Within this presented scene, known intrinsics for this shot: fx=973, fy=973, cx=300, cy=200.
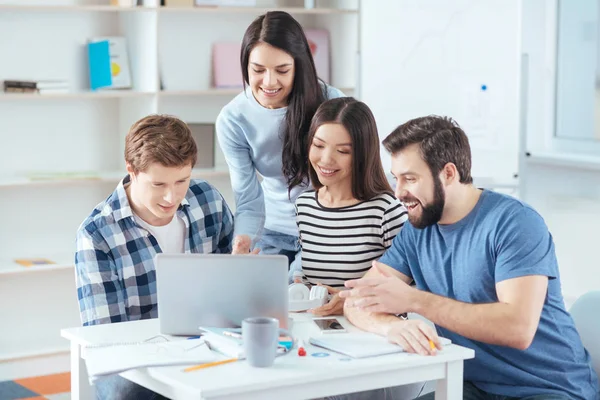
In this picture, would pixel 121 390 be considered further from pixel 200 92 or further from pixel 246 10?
pixel 246 10

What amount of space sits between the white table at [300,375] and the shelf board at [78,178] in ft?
7.45

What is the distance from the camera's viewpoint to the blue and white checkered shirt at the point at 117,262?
246cm

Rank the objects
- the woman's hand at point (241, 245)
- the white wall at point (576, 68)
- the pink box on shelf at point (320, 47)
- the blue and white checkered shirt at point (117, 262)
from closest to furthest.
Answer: the blue and white checkered shirt at point (117, 262) < the woman's hand at point (241, 245) < the white wall at point (576, 68) < the pink box on shelf at point (320, 47)

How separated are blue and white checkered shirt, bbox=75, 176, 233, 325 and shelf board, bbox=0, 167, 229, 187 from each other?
1794 mm

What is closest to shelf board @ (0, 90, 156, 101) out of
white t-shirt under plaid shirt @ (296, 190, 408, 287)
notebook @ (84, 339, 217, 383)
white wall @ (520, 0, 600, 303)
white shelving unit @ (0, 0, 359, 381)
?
white shelving unit @ (0, 0, 359, 381)

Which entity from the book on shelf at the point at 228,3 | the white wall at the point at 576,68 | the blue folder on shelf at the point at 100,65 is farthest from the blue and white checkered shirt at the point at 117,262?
the white wall at the point at 576,68

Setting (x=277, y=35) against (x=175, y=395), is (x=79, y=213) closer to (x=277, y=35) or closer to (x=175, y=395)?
(x=277, y=35)

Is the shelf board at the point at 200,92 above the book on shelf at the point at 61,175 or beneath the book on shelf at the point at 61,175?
above

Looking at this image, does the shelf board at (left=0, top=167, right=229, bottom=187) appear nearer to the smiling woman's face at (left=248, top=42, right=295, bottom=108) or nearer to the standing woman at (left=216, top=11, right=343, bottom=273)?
the standing woman at (left=216, top=11, right=343, bottom=273)

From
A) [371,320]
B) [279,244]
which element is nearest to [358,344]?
[371,320]

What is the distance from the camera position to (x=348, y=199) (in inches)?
110

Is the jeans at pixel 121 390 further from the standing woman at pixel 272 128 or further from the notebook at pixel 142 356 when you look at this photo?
the standing woman at pixel 272 128

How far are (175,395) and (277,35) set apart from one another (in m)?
1.38

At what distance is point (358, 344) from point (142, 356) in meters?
0.47
